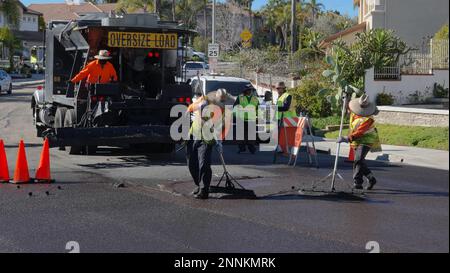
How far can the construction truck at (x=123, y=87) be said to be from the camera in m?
14.2

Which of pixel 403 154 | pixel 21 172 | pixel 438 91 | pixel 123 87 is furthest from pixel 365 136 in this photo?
pixel 438 91

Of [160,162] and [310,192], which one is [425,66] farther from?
[310,192]

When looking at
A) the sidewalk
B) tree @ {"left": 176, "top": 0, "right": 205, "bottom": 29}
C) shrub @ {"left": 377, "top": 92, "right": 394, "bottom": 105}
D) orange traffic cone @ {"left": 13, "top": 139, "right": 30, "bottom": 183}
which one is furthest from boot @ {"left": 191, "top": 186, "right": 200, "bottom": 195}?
tree @ {"left": 176, "top": 0, "right": 205, "bottom": 29}

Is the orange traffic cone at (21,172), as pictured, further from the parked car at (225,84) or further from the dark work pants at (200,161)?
the parked car at (225,84)

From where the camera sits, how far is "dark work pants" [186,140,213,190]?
10.6m

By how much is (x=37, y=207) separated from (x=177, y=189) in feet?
8.00

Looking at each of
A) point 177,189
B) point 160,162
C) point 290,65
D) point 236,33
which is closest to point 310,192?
point 177,189

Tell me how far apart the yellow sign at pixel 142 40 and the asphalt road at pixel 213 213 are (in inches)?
106

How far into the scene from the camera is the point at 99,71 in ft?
48.8

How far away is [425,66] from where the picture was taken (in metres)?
23.3

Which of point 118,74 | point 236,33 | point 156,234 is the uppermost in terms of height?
point 236,33

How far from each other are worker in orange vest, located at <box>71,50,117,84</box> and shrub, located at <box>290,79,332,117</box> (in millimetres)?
9503

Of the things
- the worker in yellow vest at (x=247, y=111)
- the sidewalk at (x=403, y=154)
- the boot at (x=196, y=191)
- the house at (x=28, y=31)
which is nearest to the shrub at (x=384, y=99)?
the sidewalk at (x=403, y=154)

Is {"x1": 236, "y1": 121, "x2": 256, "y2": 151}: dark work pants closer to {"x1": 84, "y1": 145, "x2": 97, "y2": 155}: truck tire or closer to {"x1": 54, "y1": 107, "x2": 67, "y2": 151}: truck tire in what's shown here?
{"x1": 84, "y1": 145, "x2": 97, "y2": 155}: truck tire
